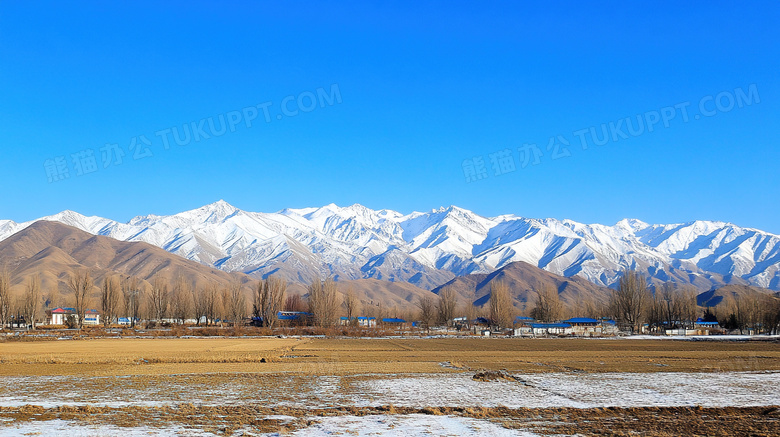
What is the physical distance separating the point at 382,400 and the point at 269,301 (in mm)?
107695

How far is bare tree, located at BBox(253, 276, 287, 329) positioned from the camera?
121188 millimetres

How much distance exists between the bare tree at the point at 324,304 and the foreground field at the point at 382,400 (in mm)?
85021

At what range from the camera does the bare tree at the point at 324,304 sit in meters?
119

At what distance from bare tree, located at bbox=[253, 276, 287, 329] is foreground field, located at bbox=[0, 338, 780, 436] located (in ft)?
287

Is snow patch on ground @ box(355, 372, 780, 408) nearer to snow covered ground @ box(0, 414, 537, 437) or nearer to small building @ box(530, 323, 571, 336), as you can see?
snow covered ground @ box(0, 414, 537, 437)

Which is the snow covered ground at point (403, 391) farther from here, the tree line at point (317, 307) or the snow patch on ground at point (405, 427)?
the tree line at point (317, 307)

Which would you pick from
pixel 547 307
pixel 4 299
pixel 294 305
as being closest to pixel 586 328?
pixel 547 307

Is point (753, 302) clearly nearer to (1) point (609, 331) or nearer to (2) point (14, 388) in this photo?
(1) point (609, 331)

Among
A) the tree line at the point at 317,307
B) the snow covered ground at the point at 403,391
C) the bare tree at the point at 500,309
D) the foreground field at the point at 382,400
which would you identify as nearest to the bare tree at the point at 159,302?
the tree line at the point at 317,307

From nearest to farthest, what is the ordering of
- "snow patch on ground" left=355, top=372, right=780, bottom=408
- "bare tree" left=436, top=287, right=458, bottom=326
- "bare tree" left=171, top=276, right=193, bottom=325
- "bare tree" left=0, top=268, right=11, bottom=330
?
"snow patch on ground" left=355, top=372, right=780, bottom=408, "bare tree" left=0, top=268, right=11, bottom=330, "bare tree" left=171, top=276, right=193, bottom=325, "bare tree" left=436, top=287, right=458, bottom=326

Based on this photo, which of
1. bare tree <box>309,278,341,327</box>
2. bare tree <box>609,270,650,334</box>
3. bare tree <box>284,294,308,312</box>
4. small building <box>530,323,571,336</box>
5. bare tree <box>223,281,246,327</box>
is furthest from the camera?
bare tree <box>284,294,308,312</box>

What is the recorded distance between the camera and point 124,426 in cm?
1509

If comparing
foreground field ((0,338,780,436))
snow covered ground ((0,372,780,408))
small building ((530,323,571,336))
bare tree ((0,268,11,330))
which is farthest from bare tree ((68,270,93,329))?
snow covered ground ((0,372,780,408))

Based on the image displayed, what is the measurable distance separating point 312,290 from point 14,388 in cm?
10629
